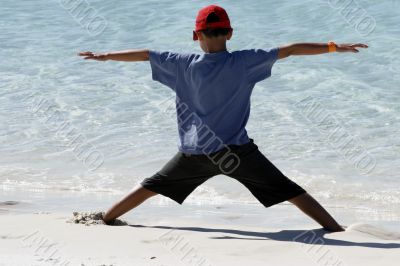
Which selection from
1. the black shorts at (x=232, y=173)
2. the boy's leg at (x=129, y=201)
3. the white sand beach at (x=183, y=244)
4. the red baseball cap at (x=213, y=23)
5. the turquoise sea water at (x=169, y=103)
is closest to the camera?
the white sand beach at (x=183, y=244)

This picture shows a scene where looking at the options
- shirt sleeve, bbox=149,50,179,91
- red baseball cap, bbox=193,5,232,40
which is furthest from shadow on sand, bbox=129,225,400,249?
red baseball cap, bbox=193,5,232,40

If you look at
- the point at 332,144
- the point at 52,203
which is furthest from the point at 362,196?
the point at 52,203

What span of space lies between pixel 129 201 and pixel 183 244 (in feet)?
2.17

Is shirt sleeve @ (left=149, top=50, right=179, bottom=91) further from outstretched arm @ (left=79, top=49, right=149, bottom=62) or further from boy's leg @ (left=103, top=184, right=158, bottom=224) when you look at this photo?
boy's leg @ (left=103, top=184, right=158, bottom=224)

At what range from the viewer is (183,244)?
4332mm

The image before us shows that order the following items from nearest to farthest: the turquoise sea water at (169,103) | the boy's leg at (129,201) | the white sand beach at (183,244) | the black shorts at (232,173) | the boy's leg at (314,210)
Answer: the white sand beach at (183,244), the black shorts at (232,173), the boy's leg at (314,210), the boy's leg at (129,201), the turquoise sea water at (169,103)

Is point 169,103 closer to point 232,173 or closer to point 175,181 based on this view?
point 175,181

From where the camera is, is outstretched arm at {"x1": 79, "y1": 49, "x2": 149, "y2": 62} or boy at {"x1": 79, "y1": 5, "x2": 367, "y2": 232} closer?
boy at {"x1": 79, "y1": 5, "x2": 367, "y2": 232}

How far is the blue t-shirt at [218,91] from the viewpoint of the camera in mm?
4477

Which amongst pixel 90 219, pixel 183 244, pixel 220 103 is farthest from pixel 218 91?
pixel 90 219

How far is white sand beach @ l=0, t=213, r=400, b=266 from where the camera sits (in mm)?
3998

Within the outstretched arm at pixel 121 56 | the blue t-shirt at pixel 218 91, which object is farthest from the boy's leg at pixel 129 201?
the outstretched arm at pixel 121 56

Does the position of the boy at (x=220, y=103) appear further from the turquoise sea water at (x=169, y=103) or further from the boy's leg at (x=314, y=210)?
the turquoise sea water at (x=169, y=103)

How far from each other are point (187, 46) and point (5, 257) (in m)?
8.41
